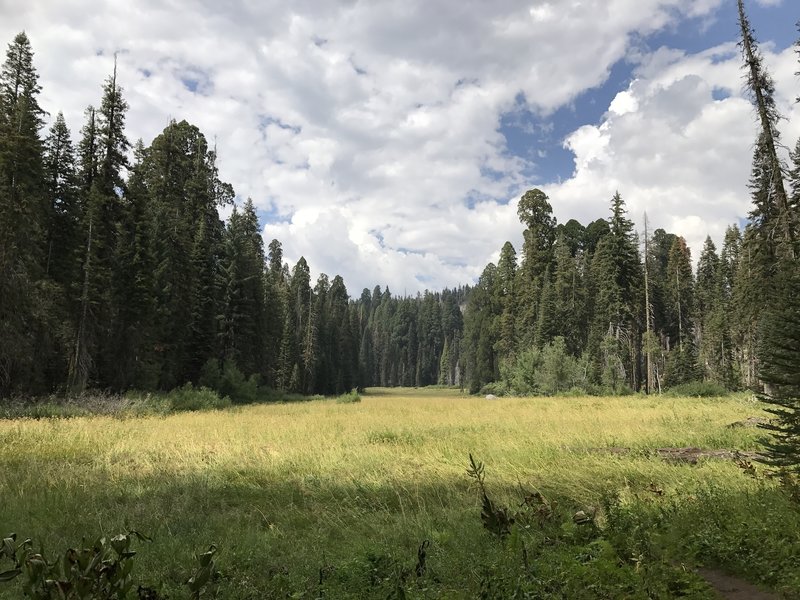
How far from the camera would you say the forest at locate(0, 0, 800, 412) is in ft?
74.4

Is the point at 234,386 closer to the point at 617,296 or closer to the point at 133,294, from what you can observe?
the point at 133,294

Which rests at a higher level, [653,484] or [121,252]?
[121,252]

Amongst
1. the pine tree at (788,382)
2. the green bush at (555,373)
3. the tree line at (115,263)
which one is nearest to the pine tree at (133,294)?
the tree line at (115,263)

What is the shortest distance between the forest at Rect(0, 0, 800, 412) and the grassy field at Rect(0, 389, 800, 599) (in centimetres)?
390

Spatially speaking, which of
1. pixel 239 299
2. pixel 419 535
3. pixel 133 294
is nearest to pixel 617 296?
pixel 239 299

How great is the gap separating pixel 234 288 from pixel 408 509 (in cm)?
3694

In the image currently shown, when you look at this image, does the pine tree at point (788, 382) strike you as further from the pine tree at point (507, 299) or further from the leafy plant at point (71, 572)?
the pine tree at point (507, 299)

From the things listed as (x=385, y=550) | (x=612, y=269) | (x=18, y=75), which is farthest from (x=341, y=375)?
(x=385, y=550)

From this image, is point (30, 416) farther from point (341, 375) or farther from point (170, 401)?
point (341, 375)

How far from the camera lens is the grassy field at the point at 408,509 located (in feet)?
15.3

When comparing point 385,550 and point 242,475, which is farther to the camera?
point 242,475

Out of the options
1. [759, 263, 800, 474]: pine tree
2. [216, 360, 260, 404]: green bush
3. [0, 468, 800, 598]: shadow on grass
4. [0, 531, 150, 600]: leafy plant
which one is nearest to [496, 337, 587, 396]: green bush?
[216, 360, 260, 404]: green bush

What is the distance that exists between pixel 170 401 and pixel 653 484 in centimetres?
2541

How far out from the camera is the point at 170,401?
26.8m
